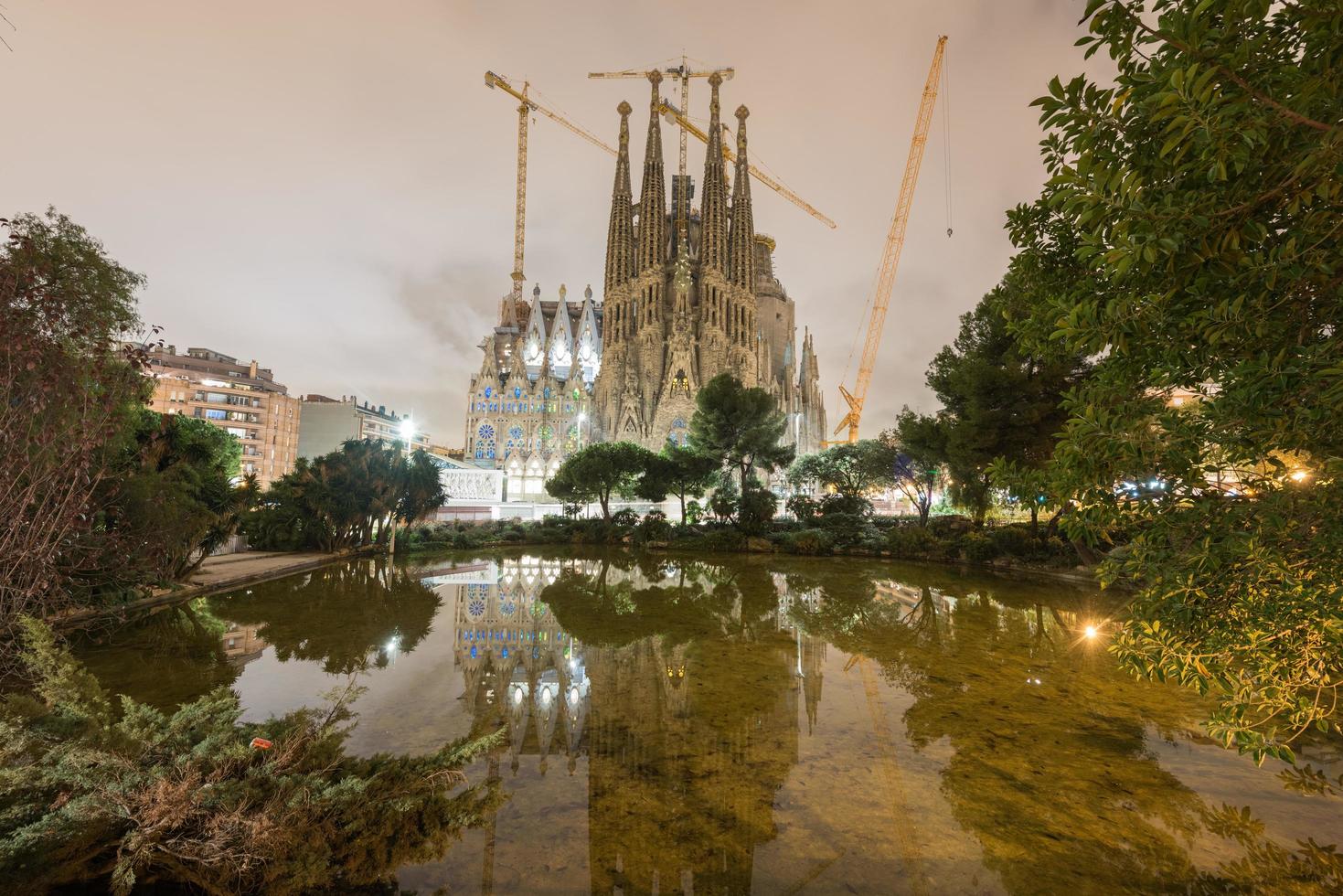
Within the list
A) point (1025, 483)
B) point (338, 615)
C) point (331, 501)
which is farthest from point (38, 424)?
point (331, 501)

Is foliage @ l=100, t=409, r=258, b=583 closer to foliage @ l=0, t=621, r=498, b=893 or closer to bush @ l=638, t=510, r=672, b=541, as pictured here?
foliage @ l=0, t=621, r=498, b=893

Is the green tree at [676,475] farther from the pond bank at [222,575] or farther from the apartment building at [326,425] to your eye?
the apartment building at [326,425]

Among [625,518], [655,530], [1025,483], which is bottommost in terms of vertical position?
[655,530]

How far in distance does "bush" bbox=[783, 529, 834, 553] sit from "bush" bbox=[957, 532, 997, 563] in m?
5.41

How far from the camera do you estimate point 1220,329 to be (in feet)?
7.68

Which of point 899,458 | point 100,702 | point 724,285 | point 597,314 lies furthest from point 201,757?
point 597,314

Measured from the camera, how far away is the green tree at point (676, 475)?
1188 inches

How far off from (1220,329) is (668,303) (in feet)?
203

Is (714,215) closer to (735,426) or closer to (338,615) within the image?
(735,426)

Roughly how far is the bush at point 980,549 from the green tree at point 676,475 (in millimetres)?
14028

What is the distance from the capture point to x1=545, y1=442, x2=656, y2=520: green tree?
96.2ft

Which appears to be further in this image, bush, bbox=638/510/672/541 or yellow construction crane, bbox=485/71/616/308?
yellow construction crane, bbox=485/71/616/308

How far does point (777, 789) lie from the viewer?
4387mm

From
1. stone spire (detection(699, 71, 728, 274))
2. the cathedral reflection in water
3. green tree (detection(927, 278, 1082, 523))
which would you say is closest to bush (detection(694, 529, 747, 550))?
green tree (detection(927, 278, 1082, 523))
